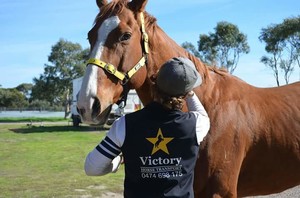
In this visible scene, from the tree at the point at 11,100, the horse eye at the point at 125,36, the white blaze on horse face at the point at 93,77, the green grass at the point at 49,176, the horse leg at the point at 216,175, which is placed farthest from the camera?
the tree at the point at 11,100

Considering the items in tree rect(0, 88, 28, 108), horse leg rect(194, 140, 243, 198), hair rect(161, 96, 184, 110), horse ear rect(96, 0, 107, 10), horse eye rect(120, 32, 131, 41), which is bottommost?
horse leg rect(194, 140, 243, 198)

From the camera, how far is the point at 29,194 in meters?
7.18

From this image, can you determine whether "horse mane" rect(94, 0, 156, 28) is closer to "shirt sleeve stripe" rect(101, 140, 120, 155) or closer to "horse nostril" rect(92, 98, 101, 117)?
"horse nostril" rect(92, 98, 101, 117)

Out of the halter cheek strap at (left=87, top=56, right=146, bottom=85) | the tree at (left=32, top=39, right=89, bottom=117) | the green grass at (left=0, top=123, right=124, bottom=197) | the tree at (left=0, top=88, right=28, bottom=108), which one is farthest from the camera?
the tree at (left=0, top=88, right=28, bottom=108)

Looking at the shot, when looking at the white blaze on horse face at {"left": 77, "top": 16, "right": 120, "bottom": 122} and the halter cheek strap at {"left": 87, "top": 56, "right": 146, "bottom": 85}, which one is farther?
the halter cheek strap at {"left": 87, "top": 56, "right": 146, "bottom": 85}

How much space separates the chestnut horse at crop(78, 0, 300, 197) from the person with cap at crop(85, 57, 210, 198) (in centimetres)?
51

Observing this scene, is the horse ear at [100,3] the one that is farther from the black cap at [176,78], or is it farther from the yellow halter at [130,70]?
the black cap at [176,78]

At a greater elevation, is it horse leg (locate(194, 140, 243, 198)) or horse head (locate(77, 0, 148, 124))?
horse head (locate(77, 0, 148, 124))

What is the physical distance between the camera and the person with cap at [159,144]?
2168 mm

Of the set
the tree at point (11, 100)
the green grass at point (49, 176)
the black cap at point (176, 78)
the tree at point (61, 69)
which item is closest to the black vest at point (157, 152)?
the black cap at point (176, 78)

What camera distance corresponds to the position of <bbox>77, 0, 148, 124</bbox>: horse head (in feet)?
8.76

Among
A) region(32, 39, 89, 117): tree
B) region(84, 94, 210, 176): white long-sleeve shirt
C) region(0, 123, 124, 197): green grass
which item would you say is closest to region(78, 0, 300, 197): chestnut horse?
region(84, 94, 210, 176): white long-sleeve shirt

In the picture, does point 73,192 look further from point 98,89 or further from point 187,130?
point 187,130

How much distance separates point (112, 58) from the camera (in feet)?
9.45
